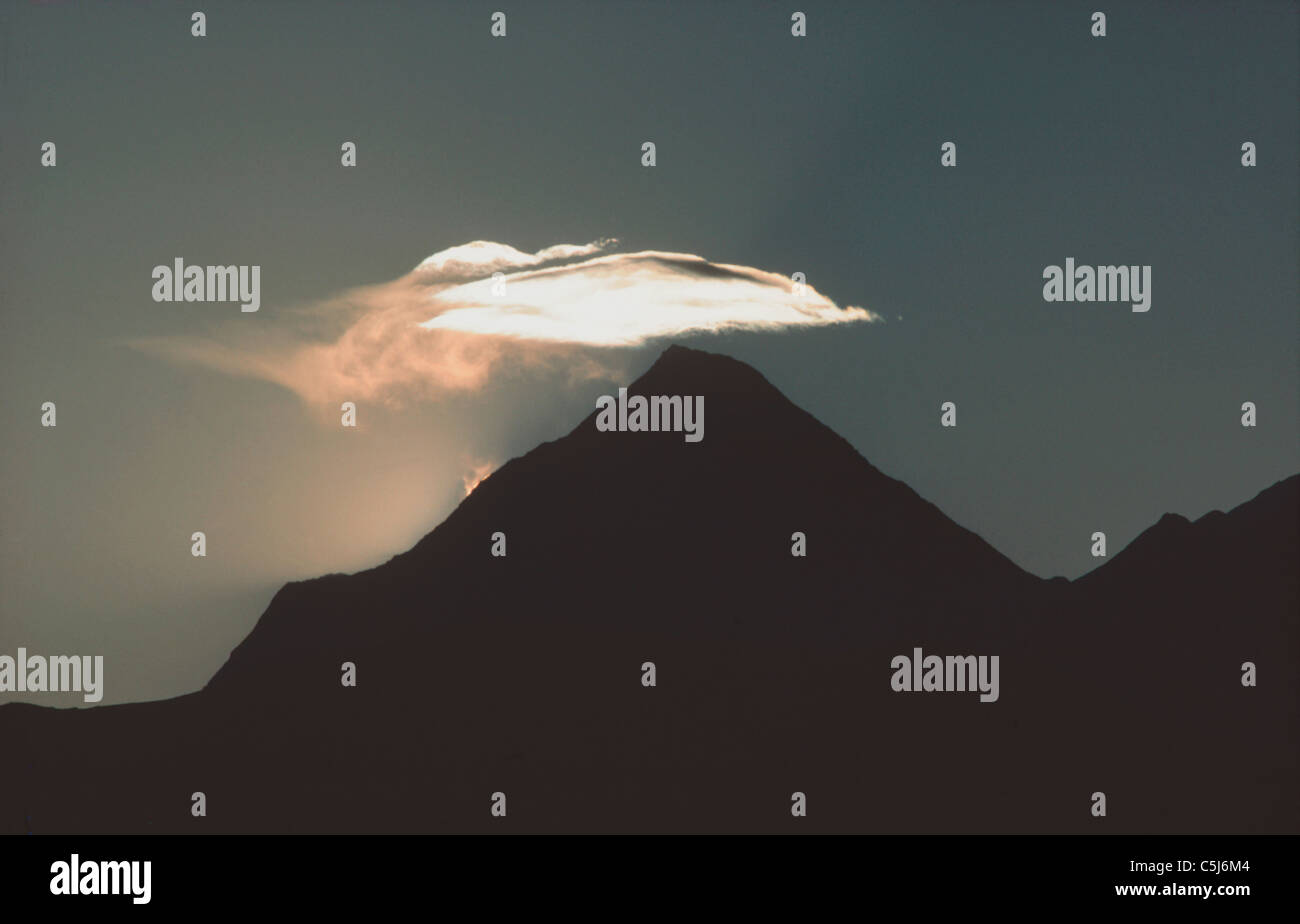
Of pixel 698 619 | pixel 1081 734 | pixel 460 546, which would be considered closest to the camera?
pixel 1081 734

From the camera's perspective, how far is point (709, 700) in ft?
40.3

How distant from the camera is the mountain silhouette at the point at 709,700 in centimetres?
1134

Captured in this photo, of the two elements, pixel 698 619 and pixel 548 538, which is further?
pixel 548 538

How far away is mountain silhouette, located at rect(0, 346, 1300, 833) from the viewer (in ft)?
37.2

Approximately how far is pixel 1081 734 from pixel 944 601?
238 centimetres

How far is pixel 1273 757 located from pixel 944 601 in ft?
13.2

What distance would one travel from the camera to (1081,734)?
11930mm
